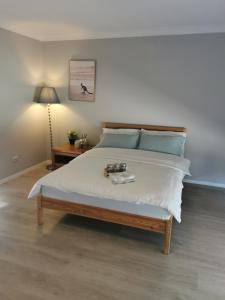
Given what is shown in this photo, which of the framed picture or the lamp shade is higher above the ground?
the framed picture

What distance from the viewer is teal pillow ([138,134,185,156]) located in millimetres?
3764

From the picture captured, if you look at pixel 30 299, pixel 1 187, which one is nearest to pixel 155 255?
pixel 30 299

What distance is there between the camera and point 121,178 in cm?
260

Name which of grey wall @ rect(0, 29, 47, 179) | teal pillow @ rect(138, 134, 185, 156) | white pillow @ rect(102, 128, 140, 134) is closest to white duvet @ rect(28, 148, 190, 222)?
teal pillow @ rect(138, 134, 185, 156)

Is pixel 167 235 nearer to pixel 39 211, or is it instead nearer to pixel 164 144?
pixel 39 211

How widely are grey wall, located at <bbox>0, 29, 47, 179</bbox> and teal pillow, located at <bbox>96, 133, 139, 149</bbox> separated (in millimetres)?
1455

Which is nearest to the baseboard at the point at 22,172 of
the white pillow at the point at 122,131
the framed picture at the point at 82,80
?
the framed picture at the point at 82,80

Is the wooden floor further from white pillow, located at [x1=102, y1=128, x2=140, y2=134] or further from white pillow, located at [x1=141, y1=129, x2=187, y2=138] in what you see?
white pillow, located at [x1=102, y1=128, x2=140, y2=134]

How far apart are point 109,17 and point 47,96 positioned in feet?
5.80

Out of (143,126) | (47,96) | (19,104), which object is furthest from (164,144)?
(19,104)

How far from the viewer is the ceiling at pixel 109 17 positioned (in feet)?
9.16

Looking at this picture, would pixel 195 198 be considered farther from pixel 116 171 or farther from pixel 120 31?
pixel 120 31

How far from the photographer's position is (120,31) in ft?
13.3

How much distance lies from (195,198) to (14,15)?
3.55m
